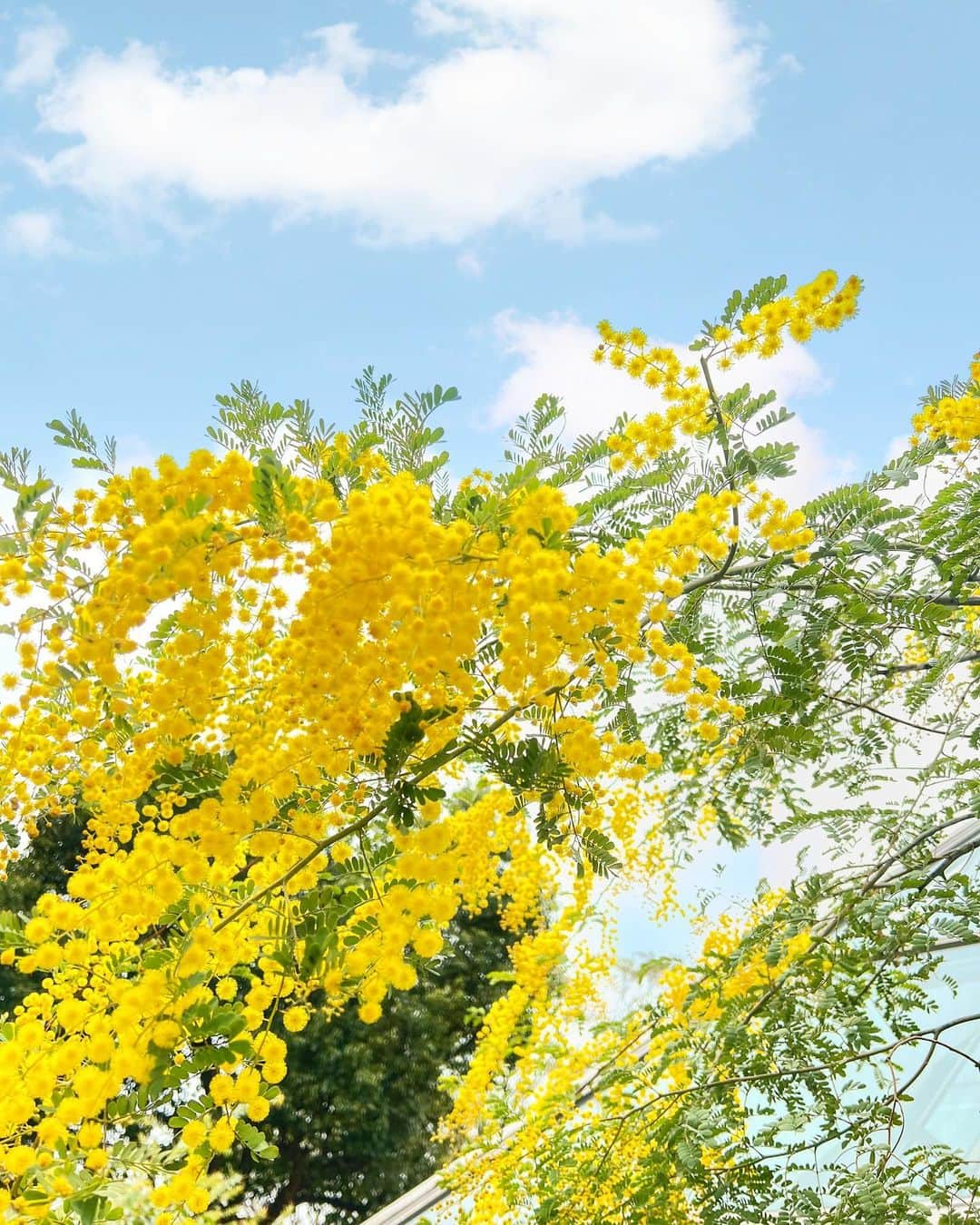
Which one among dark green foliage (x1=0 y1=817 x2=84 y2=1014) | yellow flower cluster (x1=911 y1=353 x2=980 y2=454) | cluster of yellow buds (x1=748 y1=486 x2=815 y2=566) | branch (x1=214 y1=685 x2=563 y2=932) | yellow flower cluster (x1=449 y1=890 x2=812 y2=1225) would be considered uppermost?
dark green foliage (x1=0 y1=817 x2=84 y2=1014)

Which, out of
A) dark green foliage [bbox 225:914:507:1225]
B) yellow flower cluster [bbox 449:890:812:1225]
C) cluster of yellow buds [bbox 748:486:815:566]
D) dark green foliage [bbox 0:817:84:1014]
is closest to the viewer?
cluster of yellow buds [bbox 748:486:815:566]

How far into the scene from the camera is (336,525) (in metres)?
1.20

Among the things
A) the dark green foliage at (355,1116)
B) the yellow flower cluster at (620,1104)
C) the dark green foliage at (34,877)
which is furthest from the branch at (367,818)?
the dark green foliage at (355,1116)

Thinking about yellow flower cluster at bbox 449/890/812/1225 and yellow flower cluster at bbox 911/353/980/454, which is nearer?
yellow flower cluster at bbox 911/353/980/454

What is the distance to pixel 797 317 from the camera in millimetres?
1853

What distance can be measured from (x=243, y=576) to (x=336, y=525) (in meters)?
0.20

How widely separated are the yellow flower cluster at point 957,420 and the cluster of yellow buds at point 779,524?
84 centimetres

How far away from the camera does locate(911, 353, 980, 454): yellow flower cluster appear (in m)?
2.35

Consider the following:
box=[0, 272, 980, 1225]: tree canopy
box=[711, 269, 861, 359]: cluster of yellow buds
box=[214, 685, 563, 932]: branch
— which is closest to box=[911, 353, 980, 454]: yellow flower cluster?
box=[0, 272, 980, 1225]: tree canopy

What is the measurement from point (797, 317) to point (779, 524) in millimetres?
424

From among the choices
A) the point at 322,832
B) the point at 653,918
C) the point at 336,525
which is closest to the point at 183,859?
the point at 322,832

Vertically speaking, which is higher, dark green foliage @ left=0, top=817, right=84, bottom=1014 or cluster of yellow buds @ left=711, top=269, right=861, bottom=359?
dark green foliage @ left=0, top=817, right=84, bottom=1014

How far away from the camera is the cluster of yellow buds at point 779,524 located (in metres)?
1.68

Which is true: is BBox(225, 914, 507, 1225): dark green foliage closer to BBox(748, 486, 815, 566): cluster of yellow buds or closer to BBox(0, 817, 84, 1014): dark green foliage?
BBox(0, 817, 84, 1014): dark green foliage
